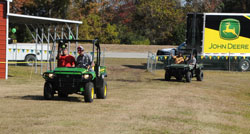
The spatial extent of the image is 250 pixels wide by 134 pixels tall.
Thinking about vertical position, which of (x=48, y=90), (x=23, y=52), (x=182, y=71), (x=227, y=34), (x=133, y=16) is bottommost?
(x=48, y=90)

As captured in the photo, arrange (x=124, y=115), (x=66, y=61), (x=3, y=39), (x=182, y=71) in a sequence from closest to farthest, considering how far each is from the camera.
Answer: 1. (x=124, y=115)
2. (x=66, y=61)
3. (x=3, y=39)
4. (x=182, y=71)

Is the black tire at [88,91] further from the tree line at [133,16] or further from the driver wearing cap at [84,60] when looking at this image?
the tree line at [133,16]

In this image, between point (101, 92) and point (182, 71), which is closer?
point (101, 92)

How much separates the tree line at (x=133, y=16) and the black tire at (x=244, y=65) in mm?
27714

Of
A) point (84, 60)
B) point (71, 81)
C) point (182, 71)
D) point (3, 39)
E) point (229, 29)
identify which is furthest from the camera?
point (229, 29)

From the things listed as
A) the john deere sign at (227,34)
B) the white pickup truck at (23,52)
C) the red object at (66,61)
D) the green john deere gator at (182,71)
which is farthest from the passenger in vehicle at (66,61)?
the john deere sign at (227,34)

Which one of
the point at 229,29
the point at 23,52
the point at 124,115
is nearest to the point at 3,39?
the point at 23,52

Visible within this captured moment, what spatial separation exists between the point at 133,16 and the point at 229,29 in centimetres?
3599

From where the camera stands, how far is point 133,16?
70688 millimetres

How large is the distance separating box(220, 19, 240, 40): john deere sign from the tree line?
91.7 ft

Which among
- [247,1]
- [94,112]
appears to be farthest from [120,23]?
[94,112]

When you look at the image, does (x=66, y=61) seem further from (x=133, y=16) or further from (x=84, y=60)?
(x=133, y=16)

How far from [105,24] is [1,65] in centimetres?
4890

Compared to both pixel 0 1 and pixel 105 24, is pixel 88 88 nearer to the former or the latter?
pixel 0 1
